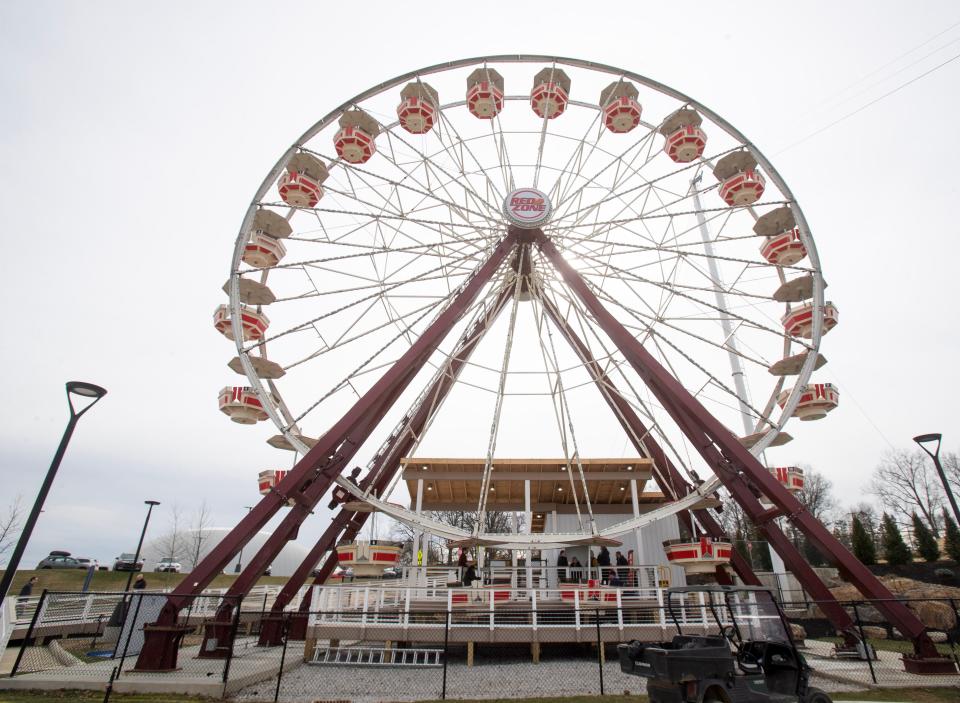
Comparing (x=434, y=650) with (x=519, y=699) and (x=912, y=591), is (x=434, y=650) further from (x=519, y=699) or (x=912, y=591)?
(x=912, y=591)

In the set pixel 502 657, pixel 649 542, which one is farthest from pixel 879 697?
pixel 649 542

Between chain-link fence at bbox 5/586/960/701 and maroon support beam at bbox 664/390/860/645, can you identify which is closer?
chain-link fence at bbox 5/586/960/701

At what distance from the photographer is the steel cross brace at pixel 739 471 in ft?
34.9

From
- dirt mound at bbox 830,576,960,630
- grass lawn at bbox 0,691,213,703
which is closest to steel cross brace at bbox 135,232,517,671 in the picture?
grass lawn at bbox 0,691,213,703

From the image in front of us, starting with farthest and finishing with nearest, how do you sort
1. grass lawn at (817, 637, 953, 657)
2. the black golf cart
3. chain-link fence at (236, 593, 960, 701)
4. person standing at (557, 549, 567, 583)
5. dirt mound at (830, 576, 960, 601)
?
dirt mound at (830, 576, 960, 601) → person standing at (557, 549, 567, 583) → grass lawn at (817, 637, 953, 657) → chain-link fence at (236, 593, 960, 701) → the black golf cart

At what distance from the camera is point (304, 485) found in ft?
42.5

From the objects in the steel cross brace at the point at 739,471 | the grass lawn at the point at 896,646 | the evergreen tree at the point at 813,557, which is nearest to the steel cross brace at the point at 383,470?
the steel cross brace at the point at 739,471

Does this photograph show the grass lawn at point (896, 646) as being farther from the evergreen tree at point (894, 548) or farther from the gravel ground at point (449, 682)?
the evergreen tree at point (894, 548)

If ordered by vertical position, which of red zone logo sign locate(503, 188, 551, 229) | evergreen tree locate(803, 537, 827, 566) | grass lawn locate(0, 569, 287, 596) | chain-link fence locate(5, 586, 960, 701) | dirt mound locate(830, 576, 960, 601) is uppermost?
red zone logo sign locate(503, 188, 551, 229)

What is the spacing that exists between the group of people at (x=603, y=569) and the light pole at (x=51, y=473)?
35.8 feet

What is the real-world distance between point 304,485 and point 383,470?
3.47m

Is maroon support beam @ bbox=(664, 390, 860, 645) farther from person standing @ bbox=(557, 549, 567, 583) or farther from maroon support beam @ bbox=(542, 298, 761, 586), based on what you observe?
person standing @ bbox=(557, 549, 567, 583)

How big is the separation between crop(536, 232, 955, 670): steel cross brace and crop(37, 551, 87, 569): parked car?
4054cm

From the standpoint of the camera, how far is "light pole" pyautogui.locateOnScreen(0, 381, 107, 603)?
8.09 meters
